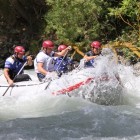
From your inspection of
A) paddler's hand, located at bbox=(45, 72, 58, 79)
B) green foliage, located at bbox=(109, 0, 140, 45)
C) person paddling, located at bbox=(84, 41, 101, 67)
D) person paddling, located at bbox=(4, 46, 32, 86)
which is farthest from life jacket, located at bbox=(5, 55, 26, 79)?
green foliage, located at bbox=(109, 0, 140, 45)

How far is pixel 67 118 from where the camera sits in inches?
294

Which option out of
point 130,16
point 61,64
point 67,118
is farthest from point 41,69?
point 130,16

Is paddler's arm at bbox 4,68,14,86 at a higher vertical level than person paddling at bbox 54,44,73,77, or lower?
higher

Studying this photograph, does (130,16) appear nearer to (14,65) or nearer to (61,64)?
(61,64)

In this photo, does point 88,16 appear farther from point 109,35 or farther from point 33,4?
point 33,4

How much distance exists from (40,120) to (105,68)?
191 centimetres

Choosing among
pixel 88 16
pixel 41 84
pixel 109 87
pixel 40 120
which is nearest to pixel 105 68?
pixel 109 87

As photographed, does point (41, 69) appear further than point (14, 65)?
No

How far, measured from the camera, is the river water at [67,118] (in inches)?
256

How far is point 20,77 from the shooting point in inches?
387

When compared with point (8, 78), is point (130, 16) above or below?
below

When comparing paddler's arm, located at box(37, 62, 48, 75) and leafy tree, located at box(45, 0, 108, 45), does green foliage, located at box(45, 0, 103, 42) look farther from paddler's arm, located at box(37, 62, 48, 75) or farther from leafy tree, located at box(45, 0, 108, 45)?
paddler's arm, located at box(37, 62, 48, 75)

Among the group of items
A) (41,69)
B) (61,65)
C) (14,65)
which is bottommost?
(61,65)

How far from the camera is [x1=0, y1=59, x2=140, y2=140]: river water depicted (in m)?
6.51
